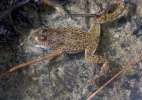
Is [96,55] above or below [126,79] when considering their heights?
above

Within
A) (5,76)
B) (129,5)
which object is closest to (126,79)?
(129,5)

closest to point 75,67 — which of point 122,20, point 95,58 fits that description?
point 95,58

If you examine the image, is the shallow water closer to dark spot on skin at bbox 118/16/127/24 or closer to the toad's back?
dark spot on skin at bbox 118/16/127/24

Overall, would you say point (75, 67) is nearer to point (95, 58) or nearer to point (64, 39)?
point (95, 58)

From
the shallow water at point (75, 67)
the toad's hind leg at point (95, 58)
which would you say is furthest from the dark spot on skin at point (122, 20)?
the toad's hind leg at point (95, 58)

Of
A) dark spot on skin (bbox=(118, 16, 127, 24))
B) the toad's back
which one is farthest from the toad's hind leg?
dark spot on skin (bbox=(118, 16, 127, 24))

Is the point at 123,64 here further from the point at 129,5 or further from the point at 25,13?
the point at 25,13
